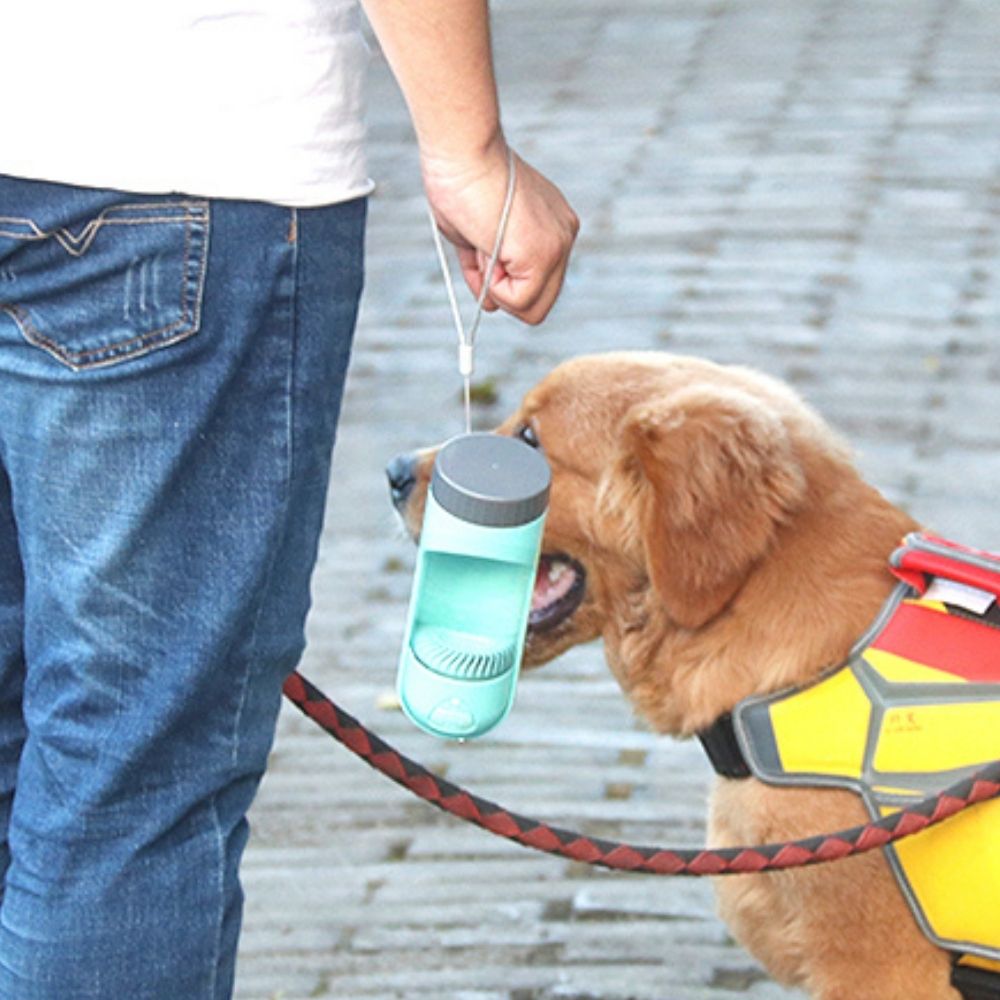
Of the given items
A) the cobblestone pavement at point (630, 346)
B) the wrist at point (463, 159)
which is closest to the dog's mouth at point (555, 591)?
the cobblestone pavement at point (630, 346)

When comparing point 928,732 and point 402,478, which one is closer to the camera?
point 928,732

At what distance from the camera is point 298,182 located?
81.4 inches

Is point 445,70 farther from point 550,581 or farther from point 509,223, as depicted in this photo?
point 550,581

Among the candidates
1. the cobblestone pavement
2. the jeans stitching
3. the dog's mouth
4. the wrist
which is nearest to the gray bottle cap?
the wrist

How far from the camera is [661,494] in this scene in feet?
9.89

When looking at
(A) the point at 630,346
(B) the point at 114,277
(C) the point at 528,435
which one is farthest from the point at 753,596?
(A) the point at 630,346

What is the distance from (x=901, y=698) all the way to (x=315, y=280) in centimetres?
116

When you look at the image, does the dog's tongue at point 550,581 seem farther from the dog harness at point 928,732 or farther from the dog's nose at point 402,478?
the dog harness at point 928,732

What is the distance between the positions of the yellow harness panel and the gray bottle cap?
706 millimetres

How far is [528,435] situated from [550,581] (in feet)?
0.91

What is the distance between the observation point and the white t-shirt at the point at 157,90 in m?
2.00

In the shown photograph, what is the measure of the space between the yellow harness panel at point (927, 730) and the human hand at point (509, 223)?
2.76ft

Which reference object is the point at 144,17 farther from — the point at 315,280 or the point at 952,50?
the point at 952,50

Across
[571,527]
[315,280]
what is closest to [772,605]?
[571,527]
